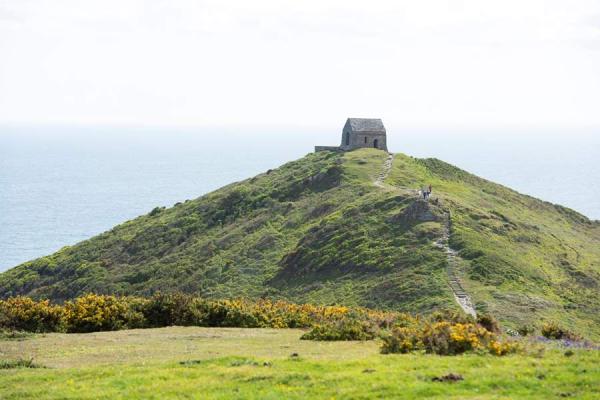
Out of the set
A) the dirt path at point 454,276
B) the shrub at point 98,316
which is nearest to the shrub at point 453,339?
the shrub at point 98,316

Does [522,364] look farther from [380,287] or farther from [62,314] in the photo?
[380,287]

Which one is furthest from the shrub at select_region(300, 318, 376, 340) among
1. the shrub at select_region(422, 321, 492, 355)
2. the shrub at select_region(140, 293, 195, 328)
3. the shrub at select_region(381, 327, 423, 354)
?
the shrub at select_region(140, 293, 195, 328)

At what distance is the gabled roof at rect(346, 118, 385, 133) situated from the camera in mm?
105312

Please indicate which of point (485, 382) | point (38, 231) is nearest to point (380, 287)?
point (485, 382)

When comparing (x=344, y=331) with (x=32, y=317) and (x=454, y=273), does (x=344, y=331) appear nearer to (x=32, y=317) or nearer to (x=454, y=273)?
(x=32, y=317)

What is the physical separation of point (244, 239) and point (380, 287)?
87.0 ft

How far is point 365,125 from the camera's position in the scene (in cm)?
10581

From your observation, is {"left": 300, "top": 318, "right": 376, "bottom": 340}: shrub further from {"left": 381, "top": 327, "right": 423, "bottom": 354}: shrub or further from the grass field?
{"left": 381, "top": 327, "right": 423, "bottom": 354}: shrub

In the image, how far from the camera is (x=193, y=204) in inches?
4053

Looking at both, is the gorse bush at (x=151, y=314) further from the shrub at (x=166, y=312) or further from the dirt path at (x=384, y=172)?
the dirt path at (x=384, y=172)

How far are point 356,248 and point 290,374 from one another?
1754 inches

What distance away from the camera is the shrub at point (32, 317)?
120 feet

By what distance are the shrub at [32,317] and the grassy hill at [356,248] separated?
22.9 meters

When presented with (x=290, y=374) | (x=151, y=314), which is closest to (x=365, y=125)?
(x=151, y=314)
